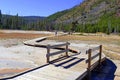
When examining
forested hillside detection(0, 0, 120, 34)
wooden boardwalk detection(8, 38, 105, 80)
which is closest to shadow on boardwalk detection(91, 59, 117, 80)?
wooden boardwalk detection(8, 38, 105, 80)

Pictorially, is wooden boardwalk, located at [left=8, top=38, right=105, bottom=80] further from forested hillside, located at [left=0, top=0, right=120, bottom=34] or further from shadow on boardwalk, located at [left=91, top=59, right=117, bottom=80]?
forested hillside, located at [left=0, top=0, right=120, bottom=34]

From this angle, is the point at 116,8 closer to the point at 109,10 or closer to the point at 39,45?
the point at 109,10

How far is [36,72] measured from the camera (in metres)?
9.56

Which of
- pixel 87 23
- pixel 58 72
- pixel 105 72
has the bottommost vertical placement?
pixel 105 72

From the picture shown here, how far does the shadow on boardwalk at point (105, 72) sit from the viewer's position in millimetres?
12266

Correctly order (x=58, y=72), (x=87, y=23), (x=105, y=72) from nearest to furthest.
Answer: (x=58, y=72)
(x=105, y=72)
(x=87, y=23)

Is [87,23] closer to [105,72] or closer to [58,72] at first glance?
[105,72]

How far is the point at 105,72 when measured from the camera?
1350 cm

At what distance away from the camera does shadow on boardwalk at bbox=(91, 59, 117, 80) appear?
1227 centimetres

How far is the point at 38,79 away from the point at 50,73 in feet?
3.48

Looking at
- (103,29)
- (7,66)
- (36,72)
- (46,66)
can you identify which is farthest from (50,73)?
(103,29)

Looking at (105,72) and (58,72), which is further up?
(58,72)

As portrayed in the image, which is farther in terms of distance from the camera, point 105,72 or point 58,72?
point 105,72

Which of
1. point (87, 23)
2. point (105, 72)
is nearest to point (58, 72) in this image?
point (105, 72)
